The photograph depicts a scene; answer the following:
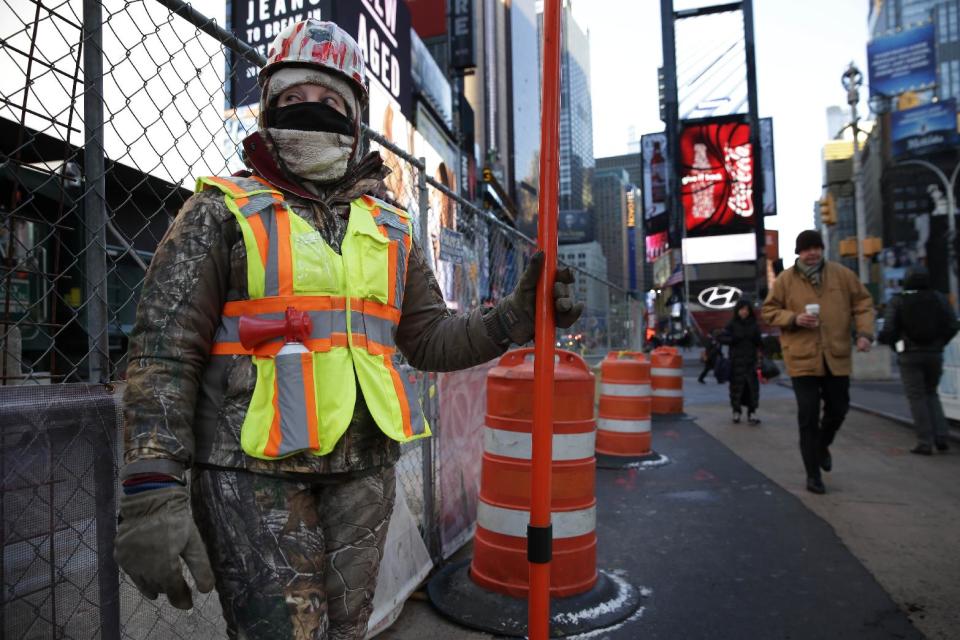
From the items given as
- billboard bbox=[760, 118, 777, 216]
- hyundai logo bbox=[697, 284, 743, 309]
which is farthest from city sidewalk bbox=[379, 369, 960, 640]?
billboard bbox=[760, 118, 777, 216]

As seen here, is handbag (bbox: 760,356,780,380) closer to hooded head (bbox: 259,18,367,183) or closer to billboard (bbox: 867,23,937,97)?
hooded head (bbox: 259,18,367,183)

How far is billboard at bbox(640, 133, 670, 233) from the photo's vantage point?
59.9 m

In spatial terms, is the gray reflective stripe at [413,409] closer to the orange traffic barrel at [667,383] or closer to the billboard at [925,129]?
the orange traffic barrel at [667,383]

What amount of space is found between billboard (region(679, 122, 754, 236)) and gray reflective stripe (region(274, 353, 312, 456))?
145 ft

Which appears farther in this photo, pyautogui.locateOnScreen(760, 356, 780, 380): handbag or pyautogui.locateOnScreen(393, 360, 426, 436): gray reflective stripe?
pyautogui.locateOnScreen(760, 356, 780, 380): handbag

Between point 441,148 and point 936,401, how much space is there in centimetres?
3419

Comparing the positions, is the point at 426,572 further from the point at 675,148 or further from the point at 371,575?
the point at 675,148

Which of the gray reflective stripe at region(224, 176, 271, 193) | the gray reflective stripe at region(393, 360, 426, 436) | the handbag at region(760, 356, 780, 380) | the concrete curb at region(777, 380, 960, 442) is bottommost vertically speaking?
the concrete curb at region(777, 380, 960, 442)

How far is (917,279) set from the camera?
7301mm

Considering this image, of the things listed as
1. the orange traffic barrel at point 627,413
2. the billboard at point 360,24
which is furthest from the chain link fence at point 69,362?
the billboard at point 360,24

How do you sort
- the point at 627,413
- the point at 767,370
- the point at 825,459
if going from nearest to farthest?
1. the point at 825,459
2. the point at 627,413
3. the point at 767,370

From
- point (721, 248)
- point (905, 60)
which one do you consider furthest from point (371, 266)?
point (905, 60)

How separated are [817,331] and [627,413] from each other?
2462 mm

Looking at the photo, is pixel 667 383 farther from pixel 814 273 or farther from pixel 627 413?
pixel 814 273
